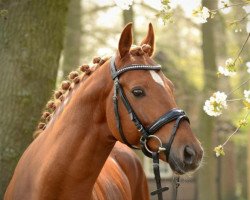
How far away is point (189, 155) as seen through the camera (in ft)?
13.0

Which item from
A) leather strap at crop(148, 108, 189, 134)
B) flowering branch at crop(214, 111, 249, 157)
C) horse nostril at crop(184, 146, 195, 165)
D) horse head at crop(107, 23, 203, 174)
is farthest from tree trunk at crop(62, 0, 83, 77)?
horse nostril at crop(184, 146, 195, 165)

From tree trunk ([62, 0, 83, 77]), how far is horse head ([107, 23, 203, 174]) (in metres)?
8.81

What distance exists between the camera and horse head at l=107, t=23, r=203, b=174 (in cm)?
399

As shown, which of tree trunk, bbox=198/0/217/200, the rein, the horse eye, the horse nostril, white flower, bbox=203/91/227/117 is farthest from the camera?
tree trunk, bbox=198/0/217/200

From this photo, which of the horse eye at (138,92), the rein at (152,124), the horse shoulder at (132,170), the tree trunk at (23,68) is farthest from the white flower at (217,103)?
the tree trunk at (23,68)

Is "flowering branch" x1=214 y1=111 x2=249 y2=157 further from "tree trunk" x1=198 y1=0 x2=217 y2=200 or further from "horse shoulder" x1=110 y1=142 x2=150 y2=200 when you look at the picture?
"tree trunk" x1=198 y1=0 x2=217 y2=200

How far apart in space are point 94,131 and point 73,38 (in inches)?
367

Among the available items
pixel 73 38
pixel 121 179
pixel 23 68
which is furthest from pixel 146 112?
pixel 73 38

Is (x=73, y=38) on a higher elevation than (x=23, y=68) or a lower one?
lower

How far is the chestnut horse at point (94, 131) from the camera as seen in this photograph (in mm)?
4125

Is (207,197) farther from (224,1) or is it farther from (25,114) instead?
(224,1)

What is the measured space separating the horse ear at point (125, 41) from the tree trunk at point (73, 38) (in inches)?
345

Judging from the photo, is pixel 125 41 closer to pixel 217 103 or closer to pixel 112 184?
pixel 217 103

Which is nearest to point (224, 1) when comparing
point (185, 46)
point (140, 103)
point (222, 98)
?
point (222, 98)
